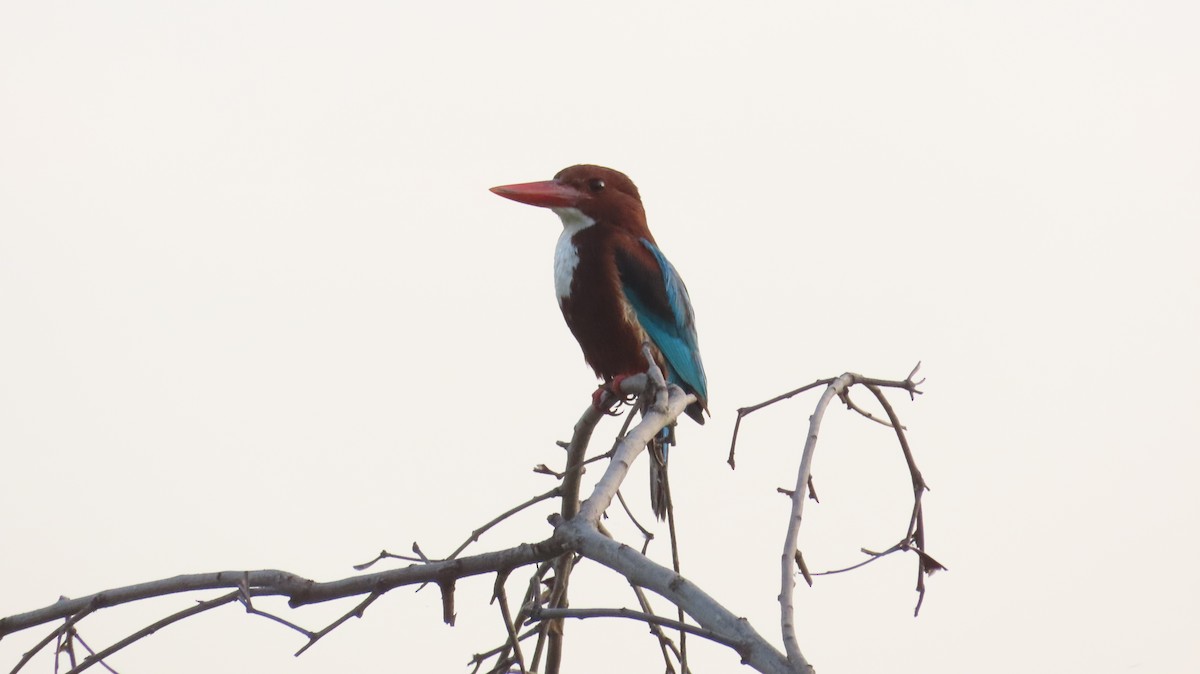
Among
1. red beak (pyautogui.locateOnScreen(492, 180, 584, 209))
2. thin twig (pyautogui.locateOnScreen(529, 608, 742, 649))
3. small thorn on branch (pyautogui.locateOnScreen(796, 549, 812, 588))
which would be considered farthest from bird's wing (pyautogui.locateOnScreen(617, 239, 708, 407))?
thin twig (pyautogui.locateOnScreen(529, 608, 742, 649))

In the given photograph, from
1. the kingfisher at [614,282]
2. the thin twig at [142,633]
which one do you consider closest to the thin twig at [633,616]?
the thin twig at [142,633]

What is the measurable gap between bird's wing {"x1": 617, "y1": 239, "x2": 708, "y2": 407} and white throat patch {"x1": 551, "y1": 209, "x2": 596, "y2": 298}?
0.16 meters

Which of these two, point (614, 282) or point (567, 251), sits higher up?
point (567, 251)

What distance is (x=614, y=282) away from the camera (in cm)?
402

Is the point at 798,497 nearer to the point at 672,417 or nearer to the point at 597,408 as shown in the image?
the point at 672,417

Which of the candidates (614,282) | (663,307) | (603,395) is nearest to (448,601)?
(603,395)

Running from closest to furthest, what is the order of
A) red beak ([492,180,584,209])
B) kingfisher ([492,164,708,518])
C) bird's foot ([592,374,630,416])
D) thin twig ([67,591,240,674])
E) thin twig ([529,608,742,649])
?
1. thin twig ([529,608,742,649])
2. thin twig ([67,591,240,674])
3. bird's foot ([592,374,630,416])
4. kingfisher ([492,164,708,518])
5. red beak ([492,180,584,209])

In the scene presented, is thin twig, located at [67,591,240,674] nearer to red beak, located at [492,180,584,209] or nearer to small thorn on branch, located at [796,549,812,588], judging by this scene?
small thorn on branch, located at [796,549,812,588]

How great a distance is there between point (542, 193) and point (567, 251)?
0.66 ft

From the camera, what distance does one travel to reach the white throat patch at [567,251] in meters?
4.11

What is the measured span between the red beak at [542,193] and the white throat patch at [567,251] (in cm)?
5

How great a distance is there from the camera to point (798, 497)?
201 cm

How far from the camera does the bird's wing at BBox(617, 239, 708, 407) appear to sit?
4094 mm

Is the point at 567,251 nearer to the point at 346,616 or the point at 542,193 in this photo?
the point at 542,193
